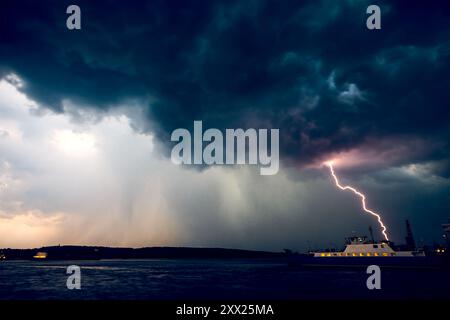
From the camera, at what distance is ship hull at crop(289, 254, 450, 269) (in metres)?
56.3

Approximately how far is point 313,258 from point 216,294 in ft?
146

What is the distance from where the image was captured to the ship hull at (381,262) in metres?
56.3

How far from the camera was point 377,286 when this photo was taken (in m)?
42.3

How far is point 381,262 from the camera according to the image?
60.8 meters
